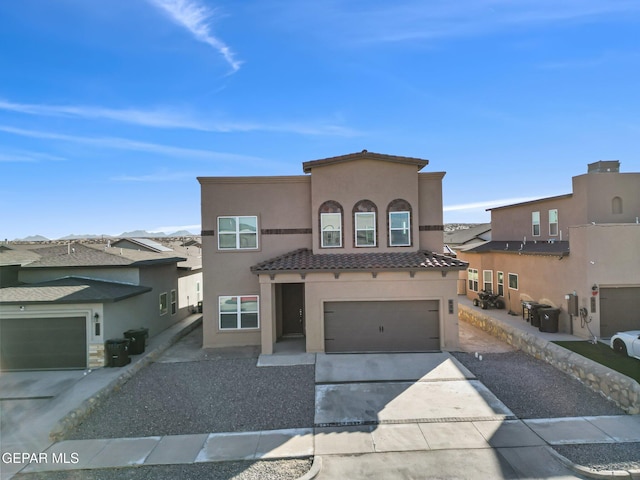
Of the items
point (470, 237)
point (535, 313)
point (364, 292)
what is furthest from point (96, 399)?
point (470, 237)

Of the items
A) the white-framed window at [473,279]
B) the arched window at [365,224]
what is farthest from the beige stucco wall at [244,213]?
the white-framed window at [473,279]

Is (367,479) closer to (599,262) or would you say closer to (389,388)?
(389,388)

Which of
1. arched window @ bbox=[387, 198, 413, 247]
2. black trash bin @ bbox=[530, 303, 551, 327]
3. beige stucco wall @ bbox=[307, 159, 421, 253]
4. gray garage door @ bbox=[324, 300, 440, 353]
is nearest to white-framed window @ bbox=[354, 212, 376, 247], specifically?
beige stucco wall @ bbox=[307, 159, 421, 253]

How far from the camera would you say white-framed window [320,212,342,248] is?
14.6m

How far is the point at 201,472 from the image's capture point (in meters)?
6.46

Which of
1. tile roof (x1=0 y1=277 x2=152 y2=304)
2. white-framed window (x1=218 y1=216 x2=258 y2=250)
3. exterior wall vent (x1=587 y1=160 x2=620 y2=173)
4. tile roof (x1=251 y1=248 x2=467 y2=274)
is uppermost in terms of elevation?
exterior wall vent (x1=587 y1=160 x2=620 y2=173)

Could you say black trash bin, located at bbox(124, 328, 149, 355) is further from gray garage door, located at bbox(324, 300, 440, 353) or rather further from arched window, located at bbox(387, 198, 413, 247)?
arched window, located at bbox(387, 198, 413, 247)

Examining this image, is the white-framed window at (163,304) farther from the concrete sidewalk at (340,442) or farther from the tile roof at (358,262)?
the concrete sidewalk at (340,442)

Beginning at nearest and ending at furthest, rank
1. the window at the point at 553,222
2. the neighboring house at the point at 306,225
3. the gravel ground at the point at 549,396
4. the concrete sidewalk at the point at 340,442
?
the gravel ground at the point at 549,396 < the concrete sidewalk at the point at 340,442 < the neighboring house at the point at 306,225 < the window at the point at 553,222

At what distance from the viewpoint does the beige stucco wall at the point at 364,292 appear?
13.1 metres

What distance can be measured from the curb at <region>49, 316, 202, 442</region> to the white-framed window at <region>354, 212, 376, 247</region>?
9282 mm

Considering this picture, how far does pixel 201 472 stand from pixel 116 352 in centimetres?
723

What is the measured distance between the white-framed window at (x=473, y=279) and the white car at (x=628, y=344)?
10067 millimetres

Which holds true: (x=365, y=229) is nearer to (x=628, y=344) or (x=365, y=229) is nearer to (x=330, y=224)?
(x=330, y=224)
